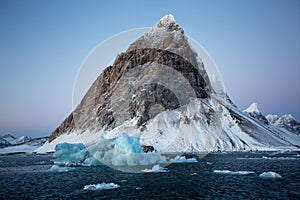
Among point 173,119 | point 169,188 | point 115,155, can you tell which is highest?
point 173,119

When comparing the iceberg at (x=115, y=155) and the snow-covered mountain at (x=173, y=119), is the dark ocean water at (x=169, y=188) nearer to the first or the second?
the iceberg at (x=115, y=155)

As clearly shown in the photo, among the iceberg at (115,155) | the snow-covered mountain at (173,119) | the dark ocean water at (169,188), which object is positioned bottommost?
the dark ocean water at (169,188)

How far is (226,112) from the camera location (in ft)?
592

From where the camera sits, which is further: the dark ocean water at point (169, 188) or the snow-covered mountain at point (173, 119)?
the snow-covered mountain at point (173, 119)

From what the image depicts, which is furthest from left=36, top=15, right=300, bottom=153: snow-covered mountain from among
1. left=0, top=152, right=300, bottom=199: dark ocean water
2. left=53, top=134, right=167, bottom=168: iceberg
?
left=0, top=152, right=300, bottom=199: dark ocean water

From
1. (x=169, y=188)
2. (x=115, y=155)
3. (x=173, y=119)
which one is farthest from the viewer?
(x=173, y=119)

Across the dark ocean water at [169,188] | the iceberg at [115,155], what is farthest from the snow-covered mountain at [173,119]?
the dark ocean water at [169,188]

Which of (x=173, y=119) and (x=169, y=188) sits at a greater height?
(x=173, y=119)

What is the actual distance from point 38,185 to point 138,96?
140 metres

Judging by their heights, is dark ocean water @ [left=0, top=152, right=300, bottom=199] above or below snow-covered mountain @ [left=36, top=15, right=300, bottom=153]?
below

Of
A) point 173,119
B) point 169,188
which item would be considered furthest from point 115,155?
point 173,119

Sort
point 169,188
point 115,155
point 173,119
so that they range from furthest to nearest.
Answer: point 173,119, point 115,155, point 169,188

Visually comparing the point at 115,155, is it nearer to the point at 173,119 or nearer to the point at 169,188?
the point at 169,188

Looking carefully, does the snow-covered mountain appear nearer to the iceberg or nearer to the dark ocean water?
the iceberg
